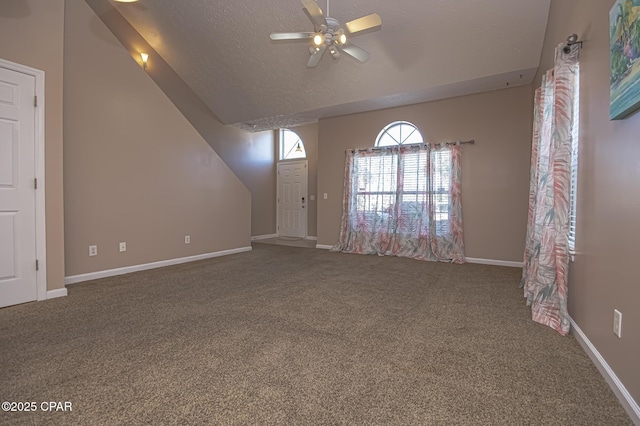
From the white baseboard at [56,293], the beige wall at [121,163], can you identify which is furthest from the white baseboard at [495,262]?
the white baseboard at [56,293]

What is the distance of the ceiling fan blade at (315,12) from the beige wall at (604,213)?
2.08 meters

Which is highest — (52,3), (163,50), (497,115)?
(163,50)

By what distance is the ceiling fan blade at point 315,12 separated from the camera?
9.24 feet

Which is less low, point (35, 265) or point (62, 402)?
point (35, 265)

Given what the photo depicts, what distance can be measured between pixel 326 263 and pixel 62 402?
372cm

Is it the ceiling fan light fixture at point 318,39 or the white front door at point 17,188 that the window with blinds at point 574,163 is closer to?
the ceiling fan light fixture at point 318,39

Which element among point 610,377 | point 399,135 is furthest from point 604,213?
point 399,135

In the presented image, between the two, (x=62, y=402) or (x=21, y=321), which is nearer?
(x=62, y=402)

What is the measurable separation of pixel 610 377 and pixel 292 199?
697 cm

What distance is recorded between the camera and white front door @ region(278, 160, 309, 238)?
790cm

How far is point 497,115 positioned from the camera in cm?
485

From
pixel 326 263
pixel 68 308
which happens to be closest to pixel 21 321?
pixel 68 308

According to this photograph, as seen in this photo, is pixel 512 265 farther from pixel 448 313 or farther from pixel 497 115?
pixel 448 313

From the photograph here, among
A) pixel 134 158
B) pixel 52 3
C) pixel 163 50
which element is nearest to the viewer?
pixel 52 3
